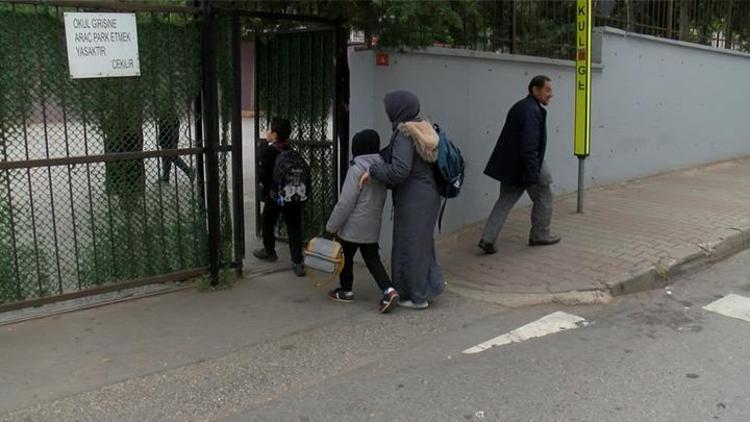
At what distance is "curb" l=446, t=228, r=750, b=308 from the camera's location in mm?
5445

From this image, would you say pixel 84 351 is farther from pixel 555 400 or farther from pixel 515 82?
pixel 515 82

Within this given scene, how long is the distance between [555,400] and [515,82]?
15.4 feet

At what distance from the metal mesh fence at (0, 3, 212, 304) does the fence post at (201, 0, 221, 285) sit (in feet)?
0.28

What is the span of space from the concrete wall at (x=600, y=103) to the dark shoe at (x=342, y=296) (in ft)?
3.59

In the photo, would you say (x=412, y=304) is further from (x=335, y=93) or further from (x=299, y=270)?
(x=335, y=93)

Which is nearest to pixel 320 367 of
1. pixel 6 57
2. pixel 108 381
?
pixel 108 381

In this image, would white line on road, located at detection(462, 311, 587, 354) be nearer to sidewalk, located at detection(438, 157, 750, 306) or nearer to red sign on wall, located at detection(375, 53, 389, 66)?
sidewalk, located at detection(438, 157, 750, 306)

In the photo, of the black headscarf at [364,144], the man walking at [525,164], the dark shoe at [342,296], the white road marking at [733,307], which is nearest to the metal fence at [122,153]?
the dark shoe at [342,296]

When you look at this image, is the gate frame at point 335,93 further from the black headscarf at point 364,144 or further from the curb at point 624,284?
the curb at point 624,284

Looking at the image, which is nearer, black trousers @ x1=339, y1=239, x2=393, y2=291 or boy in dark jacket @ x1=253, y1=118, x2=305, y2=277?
black trousers @ x1=339, y1=239, x2=393, y2=291

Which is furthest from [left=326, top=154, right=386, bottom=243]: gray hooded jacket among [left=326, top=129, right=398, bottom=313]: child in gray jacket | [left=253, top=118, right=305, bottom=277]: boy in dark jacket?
[left=253, top=118, right=305, bottom=277]: boy in dark jacket

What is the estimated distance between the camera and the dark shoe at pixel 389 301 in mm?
5145

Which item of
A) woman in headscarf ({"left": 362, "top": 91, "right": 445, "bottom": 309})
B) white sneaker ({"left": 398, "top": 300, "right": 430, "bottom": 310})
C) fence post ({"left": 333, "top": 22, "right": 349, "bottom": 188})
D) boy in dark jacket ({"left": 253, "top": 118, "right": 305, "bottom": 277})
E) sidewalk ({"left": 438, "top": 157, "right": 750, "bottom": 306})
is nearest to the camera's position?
woman in headscarf ({"left": 362, "top": 91, "right": 445, "bottom": 309})

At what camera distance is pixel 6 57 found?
4.51 metres
